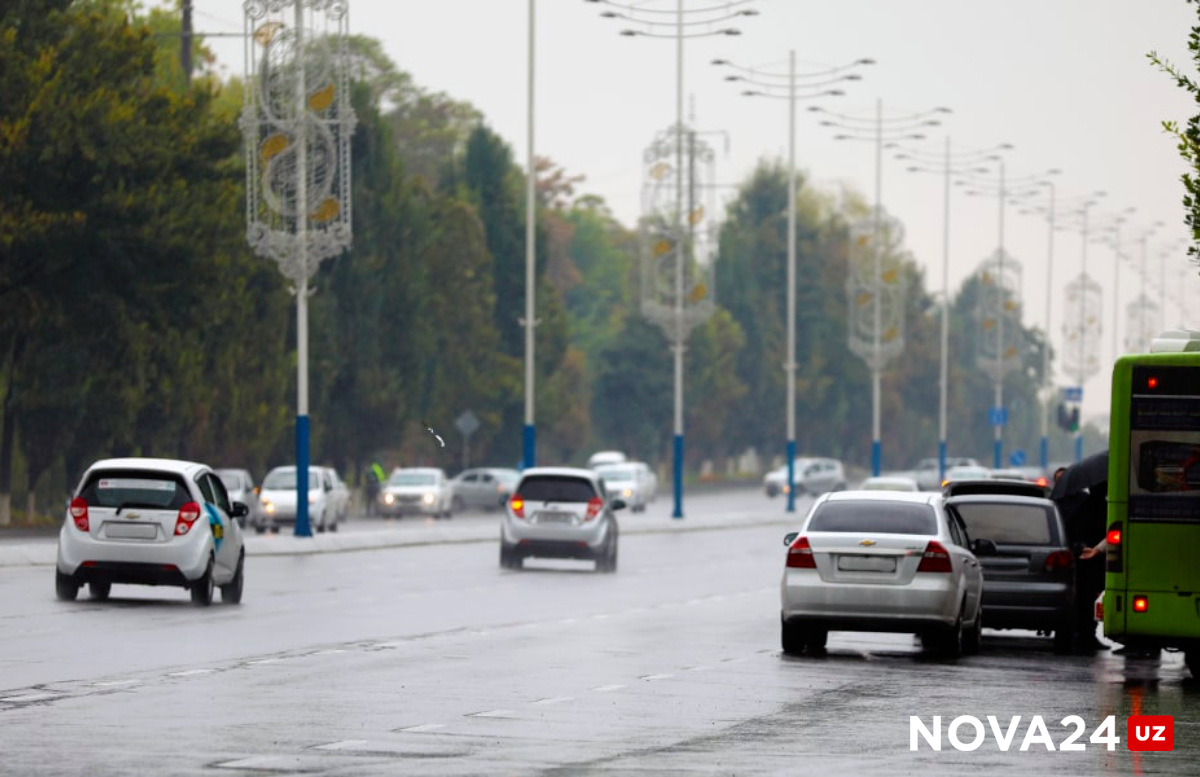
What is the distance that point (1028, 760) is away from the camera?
49.8ft

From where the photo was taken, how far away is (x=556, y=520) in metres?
43.3

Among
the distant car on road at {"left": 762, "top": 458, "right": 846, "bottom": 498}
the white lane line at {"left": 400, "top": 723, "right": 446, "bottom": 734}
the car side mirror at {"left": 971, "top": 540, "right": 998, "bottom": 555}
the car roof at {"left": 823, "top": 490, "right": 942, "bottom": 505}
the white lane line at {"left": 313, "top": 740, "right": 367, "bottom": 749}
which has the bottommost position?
the distant car on road at {"left": 762, "top": 458, "right": 846, "bottom": 498}

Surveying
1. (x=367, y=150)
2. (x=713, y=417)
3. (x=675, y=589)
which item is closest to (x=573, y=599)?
(x=675, y=589)

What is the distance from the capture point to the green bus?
2070 cm

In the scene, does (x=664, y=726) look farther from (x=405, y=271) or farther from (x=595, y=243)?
(x=595, y=243)

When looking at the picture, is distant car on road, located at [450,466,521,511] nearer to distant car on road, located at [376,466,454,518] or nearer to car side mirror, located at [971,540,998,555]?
distant car on road, located at [376,466,454,518]

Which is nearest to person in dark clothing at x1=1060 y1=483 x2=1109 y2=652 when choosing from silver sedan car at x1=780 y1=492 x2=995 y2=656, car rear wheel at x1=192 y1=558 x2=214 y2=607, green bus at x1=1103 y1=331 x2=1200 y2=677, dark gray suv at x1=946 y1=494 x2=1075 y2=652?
dark gray suv at x1=946 y1=494 x2=1075 y2=652

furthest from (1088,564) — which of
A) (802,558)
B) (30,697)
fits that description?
(30,697)

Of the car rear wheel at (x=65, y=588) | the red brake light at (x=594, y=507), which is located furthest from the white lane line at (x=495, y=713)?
the red brake light at (x=594, y=507)

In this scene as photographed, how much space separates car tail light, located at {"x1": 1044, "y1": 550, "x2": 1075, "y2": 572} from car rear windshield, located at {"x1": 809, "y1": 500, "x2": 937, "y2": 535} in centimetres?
289

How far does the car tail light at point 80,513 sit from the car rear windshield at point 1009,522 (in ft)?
31.4

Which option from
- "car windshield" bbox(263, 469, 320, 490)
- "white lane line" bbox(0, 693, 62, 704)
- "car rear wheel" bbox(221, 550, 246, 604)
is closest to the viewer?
"white lane line" bbox(0, 693, 62, 704)

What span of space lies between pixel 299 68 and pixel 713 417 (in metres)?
80.0

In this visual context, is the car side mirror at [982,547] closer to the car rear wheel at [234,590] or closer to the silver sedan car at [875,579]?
the silver sedan car at [875,579]
